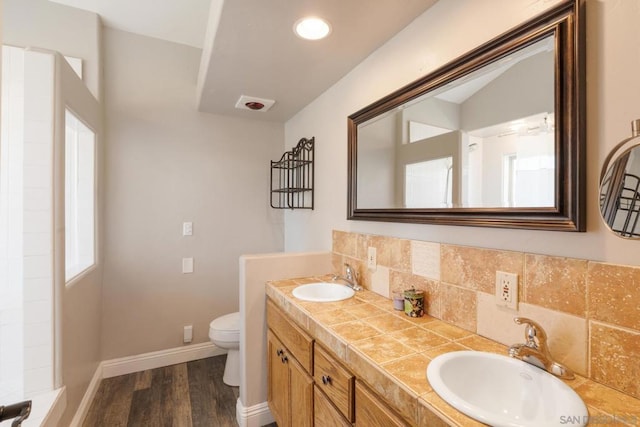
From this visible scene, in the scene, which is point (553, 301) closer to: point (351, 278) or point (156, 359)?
point (351, 278)

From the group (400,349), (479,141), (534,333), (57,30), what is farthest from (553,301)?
(57,30)

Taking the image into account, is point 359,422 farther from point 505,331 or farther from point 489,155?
point 489,155

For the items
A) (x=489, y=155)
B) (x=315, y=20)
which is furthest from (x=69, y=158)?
(x=489, y=155)

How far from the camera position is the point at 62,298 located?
1504 mm

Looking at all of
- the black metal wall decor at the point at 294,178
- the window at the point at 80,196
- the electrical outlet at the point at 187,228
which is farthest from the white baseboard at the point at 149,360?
the black metal wall decor at the point at 294,178

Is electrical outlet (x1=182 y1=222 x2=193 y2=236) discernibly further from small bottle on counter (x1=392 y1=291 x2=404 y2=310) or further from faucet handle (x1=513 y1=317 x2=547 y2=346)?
faucet handle (x1=513 y1=317 x2=547 y2=346)

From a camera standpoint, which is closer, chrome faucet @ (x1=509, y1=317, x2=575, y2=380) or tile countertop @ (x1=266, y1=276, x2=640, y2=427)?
tile countertop @ (x1=266, y1=276, x2=640, y2=427)

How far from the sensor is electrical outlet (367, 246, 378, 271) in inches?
65.9

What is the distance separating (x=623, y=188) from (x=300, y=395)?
1.40 metres

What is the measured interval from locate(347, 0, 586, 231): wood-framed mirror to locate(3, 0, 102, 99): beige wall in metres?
2.16

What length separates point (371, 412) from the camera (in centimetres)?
93

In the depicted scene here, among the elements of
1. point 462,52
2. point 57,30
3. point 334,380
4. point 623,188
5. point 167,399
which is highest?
point 57,30

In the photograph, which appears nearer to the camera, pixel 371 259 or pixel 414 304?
pixel 414 304

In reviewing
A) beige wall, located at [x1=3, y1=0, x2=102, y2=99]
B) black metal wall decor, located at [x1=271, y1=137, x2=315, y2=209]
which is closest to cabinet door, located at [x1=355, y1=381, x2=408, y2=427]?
black metal wall decor, located at [x1=271, y1=137, x2=315, y2=209]
